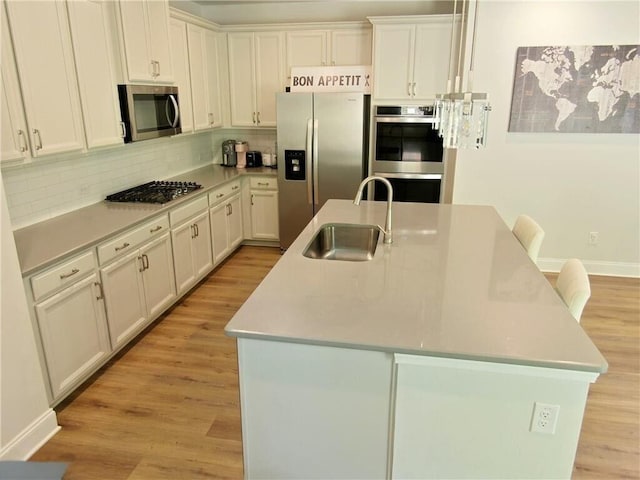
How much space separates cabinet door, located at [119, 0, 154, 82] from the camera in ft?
10.3

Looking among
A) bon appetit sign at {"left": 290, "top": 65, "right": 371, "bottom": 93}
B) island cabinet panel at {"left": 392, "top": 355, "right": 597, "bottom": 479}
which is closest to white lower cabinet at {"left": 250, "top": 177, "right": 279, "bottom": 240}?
bon appetit sign at {"left": 290, "top": 65, "right": 371, "bottom": 93}

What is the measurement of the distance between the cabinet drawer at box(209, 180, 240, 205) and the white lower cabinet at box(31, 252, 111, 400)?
1730 millimetres

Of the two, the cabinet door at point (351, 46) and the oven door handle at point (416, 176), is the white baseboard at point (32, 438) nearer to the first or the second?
the oven door handle at point (416, 176)

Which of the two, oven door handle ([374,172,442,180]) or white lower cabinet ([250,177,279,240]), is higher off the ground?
oven door handle ([374,172,442,180])

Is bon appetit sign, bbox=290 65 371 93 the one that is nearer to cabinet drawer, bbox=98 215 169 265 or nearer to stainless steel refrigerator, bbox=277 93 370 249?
stainless steel refrigerator, bbox=277 93 370 249

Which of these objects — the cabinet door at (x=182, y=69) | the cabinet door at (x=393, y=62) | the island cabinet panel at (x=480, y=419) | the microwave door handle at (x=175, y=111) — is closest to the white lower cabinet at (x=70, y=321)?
the microwave door handle at (x=175, y=111)

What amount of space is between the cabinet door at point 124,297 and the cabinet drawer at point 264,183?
2.08m

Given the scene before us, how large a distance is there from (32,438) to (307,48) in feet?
13.6

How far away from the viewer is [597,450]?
2270 millimetres

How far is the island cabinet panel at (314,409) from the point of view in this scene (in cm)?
164

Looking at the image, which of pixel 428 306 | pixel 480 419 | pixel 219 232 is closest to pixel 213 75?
pixel 219 232

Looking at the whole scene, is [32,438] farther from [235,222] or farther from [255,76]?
[255,76]

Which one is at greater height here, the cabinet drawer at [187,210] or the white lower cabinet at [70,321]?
the cabinet drawer at [187,210]

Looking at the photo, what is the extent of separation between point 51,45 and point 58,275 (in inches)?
51.0
